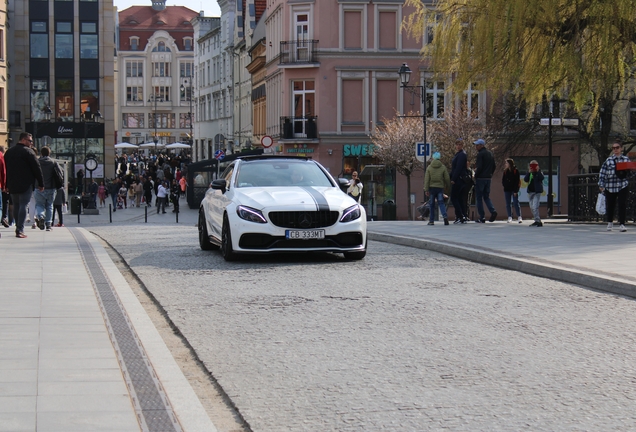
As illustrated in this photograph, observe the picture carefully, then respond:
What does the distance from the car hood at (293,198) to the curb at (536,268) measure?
198cm

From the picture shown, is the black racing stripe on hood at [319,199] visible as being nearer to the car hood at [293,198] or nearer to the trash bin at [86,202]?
the car hood at [293,198]

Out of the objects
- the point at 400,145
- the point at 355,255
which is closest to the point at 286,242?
the point at 355,255

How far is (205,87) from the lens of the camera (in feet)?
356

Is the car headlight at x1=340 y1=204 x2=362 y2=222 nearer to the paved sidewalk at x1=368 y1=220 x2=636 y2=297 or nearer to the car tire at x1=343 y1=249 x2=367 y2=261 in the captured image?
the car tire at x1=343 y1=249 x2=367 y2=261

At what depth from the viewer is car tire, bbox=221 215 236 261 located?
14594mm

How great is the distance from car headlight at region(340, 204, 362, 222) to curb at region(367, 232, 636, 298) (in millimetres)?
1825

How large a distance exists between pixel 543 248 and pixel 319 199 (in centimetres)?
358

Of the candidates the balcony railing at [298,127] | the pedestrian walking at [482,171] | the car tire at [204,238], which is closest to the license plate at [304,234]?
the car tire at [204,238]

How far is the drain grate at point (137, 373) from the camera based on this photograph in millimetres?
5341

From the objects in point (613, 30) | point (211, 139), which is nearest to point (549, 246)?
point (613, 30)

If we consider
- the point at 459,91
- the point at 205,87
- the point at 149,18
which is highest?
the point at 149,18

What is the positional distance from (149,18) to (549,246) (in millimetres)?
146546

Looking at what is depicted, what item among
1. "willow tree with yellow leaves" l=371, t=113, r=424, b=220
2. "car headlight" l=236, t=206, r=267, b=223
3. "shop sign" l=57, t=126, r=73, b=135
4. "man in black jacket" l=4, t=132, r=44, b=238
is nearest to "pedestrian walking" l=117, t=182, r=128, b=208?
"shop sign" l=57, t=126, r=73, b=135

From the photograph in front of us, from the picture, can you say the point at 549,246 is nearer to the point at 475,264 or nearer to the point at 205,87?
the point at 475,264
